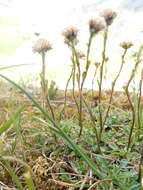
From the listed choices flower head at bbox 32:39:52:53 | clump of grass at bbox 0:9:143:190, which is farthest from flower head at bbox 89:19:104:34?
flower head at bbox 32:39:52:53

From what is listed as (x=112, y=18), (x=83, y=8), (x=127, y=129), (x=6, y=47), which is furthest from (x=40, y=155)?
(x=83, y=8)

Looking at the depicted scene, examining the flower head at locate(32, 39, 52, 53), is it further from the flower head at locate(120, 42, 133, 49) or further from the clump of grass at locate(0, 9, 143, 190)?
the flower head at locate(120, 42, 133, 49)

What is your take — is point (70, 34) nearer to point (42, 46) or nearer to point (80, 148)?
point (42, 46)

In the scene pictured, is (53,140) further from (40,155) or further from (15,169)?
(15,169)

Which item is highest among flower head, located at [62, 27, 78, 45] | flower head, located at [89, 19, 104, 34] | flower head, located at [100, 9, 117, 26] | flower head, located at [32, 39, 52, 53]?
flower head, located at [100, 9, 117, 26]

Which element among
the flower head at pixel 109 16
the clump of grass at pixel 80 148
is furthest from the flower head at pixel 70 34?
the flower head at pixel 109 16

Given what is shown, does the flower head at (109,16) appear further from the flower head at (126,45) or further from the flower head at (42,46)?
the flower head at (42,46)
